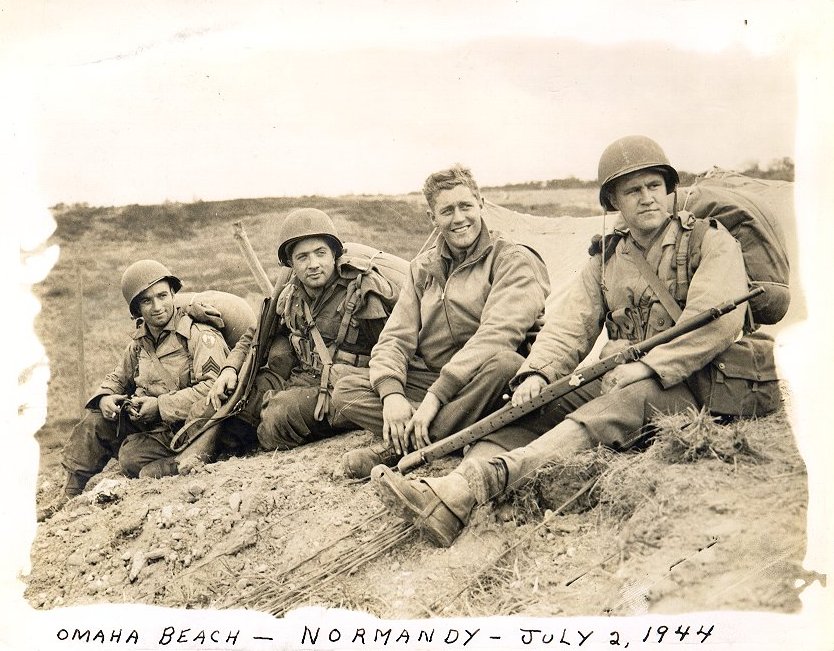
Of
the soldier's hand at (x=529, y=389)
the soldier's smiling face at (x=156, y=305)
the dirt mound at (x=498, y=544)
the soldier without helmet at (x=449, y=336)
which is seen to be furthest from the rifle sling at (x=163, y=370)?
the soldier's hand at (x=529, y=389)

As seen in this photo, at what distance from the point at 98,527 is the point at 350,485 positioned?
1706 mm

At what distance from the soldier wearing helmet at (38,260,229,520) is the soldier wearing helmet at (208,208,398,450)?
32 centimetres

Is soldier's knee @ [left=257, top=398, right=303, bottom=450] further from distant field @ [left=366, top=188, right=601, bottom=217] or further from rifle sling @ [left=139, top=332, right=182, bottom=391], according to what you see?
distant field @ [left=366, top=188, right=601, bottom=217]

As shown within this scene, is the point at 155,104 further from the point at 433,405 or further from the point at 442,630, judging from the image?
the point at 442,630

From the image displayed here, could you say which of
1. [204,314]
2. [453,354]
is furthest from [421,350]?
[204,314]

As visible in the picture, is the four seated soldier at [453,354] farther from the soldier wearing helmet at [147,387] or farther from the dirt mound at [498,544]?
the dirt mound at [498,544]

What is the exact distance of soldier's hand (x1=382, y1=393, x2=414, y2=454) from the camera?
6.19 meters

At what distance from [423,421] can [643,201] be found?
1.74 metres

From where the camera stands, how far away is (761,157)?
6.19m

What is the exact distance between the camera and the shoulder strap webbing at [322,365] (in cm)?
682

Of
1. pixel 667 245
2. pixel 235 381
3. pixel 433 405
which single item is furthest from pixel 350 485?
pixel 667 245

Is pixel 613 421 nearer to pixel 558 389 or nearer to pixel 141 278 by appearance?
pixel 558 389

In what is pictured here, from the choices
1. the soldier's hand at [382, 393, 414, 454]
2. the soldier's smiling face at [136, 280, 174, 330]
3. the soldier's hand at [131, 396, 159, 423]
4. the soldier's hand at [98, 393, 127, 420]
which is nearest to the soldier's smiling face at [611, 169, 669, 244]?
the soldier's hand at [382, 393, 414, 454]

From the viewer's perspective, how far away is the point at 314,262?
22.9 feet
